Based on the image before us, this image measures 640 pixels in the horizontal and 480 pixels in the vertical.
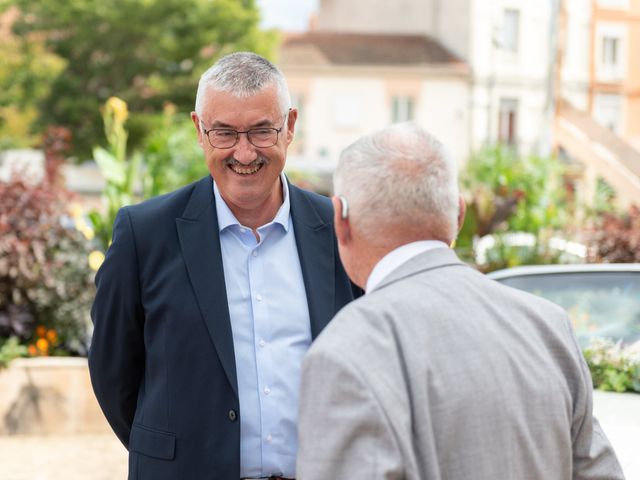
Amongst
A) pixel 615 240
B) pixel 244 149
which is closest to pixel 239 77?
pixel 244 149

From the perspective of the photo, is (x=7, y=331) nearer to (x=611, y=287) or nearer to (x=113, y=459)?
(x=113, y=459)

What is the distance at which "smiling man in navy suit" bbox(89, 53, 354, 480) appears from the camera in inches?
103

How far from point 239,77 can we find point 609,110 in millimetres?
42712

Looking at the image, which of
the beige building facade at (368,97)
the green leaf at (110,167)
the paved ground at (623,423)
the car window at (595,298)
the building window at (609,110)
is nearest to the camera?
the paved ground at (623,423)

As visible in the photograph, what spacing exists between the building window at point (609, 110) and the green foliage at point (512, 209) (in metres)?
27.7

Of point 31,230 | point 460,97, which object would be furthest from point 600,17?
point 31,230

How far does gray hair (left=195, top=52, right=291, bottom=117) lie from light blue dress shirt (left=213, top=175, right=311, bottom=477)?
1.05ft

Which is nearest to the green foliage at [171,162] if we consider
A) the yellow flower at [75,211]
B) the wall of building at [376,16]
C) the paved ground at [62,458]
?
the yellow flower at [75,211]

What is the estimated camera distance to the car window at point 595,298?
15.4 feet

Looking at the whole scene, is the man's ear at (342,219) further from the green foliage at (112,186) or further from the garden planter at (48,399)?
the green foliage at (112,186)

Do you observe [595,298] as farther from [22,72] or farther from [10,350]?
[22,72]

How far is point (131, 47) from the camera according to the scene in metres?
32.0

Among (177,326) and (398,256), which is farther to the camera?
(177,326)

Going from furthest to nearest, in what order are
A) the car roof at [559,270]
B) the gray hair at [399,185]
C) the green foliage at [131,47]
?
the green foliage at [131,47] < the car roof at [559,270] < the gray hair at [399,185]
